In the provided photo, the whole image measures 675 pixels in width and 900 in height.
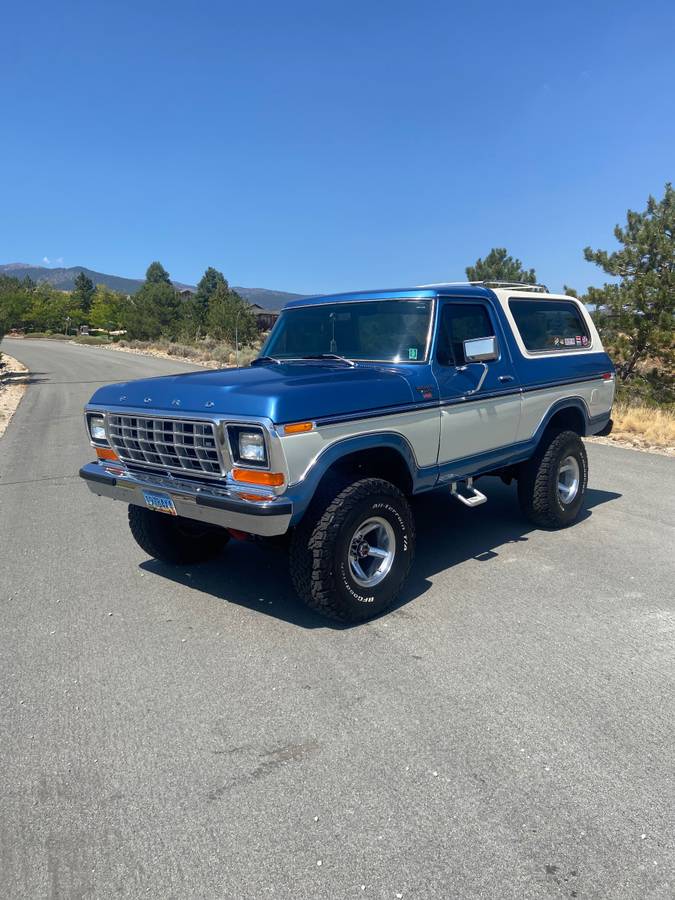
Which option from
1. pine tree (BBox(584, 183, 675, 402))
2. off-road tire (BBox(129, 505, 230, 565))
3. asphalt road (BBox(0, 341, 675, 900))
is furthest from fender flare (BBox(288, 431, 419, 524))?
pine tree (BBox(584, 183, 675, 402))

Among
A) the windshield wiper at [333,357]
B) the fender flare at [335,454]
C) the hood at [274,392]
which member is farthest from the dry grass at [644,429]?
the hood at [274,392]

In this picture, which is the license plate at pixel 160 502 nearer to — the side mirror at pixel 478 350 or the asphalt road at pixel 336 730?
the asphalt road at pixel 336 730

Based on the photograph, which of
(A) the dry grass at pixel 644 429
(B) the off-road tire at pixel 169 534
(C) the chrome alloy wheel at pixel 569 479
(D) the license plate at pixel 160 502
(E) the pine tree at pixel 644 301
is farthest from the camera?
(E) the pine tree at pixel 644 301

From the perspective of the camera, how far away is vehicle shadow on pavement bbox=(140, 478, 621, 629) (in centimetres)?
457

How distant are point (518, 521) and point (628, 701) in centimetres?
320

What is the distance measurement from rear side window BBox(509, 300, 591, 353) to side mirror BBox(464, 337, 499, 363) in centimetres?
122

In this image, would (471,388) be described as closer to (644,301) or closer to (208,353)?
(644,301)

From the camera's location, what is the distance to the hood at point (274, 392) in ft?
12.2

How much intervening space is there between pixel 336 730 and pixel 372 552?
4.63 feet

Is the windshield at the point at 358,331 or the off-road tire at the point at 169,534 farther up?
the windshield at the point at 358,331

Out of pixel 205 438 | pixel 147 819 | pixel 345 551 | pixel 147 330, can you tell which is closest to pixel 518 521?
pixel 345 551

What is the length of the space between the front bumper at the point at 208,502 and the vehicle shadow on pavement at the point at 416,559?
2.17 feet

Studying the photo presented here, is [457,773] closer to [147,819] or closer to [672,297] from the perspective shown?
[147,819]

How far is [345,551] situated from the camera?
13.3ft
